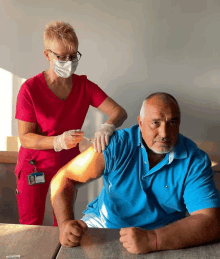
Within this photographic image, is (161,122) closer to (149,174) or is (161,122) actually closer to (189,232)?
(149,174)

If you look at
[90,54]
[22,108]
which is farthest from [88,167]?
[90,54]

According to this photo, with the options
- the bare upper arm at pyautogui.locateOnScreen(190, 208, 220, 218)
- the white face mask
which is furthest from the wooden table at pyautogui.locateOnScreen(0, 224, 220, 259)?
the white face mask

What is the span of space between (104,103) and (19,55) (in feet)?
2.84

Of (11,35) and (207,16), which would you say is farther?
(11,35)

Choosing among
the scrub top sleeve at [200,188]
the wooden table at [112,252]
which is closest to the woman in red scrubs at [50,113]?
the scrub top sleeve at [200,188]

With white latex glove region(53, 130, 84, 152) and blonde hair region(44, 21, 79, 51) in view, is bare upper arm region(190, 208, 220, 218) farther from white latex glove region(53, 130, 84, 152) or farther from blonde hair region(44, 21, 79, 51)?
blonde hair region(44, 21, 79, 51)

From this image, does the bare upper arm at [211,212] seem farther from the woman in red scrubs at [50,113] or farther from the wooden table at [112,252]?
the woman in red scrubs at [50,113]

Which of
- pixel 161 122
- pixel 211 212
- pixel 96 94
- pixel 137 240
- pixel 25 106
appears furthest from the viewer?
pixel 96 94

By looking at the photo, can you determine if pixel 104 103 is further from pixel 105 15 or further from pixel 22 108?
pixel 105 15

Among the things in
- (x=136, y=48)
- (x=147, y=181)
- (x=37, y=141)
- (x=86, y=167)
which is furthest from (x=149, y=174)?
(x=136, y=48)

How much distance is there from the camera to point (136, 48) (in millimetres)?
2398

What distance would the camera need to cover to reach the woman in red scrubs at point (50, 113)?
6.16ft

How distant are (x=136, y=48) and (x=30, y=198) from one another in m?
1.26

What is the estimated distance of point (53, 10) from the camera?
243 cm
